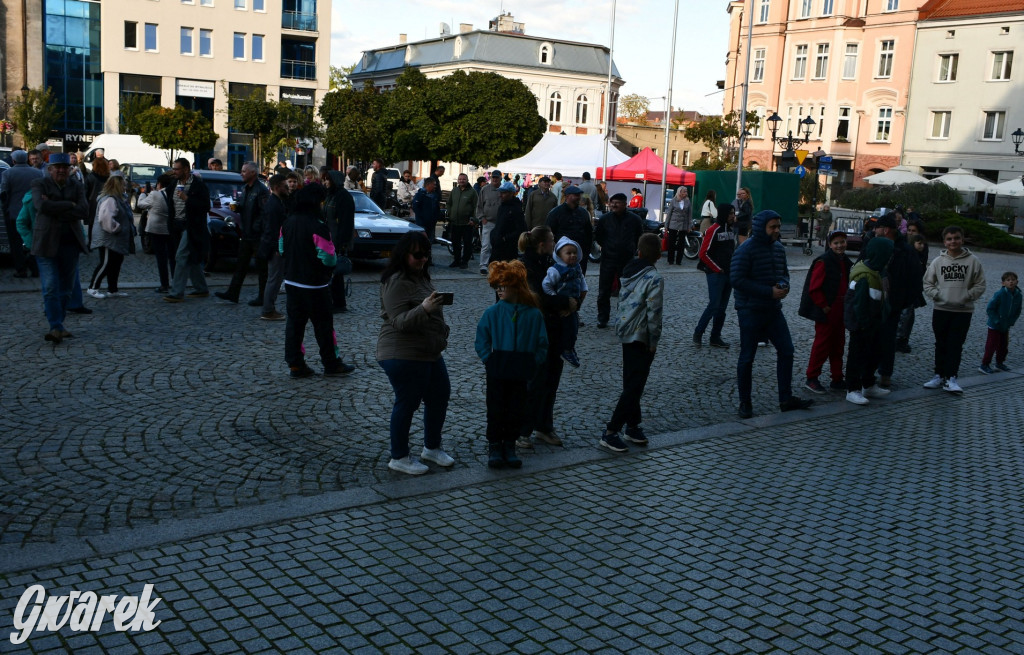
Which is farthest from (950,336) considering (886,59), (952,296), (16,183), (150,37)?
(150,37)

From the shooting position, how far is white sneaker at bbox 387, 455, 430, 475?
6453mm

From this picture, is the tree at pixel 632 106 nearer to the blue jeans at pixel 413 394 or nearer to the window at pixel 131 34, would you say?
the window at pixel 131 34

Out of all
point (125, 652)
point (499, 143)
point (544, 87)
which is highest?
point (544, 87)

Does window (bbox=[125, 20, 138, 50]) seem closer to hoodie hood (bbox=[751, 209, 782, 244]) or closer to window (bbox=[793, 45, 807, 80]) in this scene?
window (bbox=[793, 45, 807, 80])

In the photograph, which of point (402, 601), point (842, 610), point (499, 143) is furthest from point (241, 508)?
point (499, 143)

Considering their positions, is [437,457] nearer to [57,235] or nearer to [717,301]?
[57,235]

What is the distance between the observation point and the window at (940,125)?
2299 inches

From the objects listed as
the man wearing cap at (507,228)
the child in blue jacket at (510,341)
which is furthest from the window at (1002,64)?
the child in blue jacket at (510,341)

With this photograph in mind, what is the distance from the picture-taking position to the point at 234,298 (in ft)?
42.1

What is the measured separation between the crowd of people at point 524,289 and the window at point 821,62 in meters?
53.8

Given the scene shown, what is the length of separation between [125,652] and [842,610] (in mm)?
3287

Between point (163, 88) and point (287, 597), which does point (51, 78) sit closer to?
point (163, 88)

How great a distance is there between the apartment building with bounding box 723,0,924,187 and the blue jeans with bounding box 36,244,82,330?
177 ft

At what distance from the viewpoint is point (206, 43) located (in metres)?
59.7
